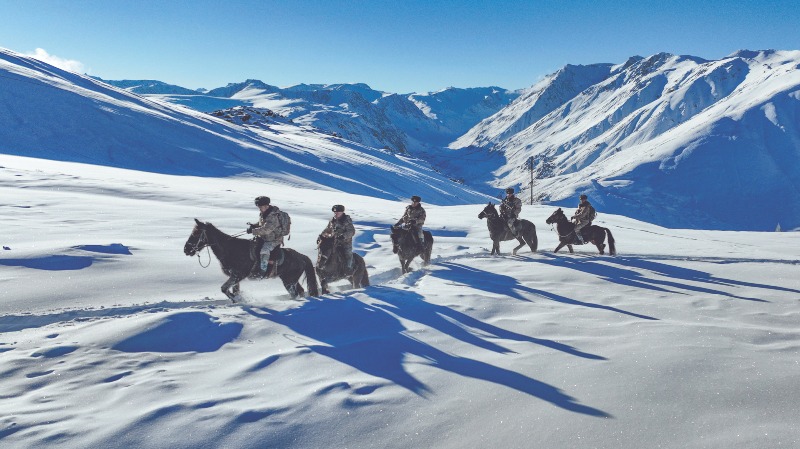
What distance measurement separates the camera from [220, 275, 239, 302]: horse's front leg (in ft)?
30.9

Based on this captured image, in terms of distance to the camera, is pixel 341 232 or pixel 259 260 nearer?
pixel 259 260

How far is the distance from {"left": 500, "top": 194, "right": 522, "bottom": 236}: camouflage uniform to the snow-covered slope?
31249 millimetres

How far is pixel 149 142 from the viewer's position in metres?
49.1

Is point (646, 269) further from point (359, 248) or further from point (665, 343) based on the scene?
point (359, 248)

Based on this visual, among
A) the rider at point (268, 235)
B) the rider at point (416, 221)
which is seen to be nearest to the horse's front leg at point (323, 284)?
the rider at point (268, 235)

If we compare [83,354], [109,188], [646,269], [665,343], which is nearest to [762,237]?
[646,269]

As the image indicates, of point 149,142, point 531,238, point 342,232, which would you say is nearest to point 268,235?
point 342,232

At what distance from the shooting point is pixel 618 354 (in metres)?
6.16

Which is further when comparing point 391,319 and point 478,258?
point 478,258

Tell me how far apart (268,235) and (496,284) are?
538 cm

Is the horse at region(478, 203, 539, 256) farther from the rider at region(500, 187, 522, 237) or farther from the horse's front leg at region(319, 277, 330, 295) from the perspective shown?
the horse's front leg at region(319, 277, 330, 295)

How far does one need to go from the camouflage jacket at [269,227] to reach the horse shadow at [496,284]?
4.50 m

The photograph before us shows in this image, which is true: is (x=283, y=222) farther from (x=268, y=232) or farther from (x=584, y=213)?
(x=584, y=213)

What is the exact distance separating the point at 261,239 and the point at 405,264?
4858mm
